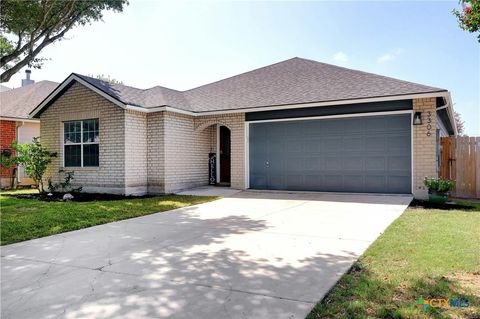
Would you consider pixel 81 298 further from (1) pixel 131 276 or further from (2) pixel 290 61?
(2) pixel 290 61

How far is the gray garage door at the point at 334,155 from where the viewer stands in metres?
10.8

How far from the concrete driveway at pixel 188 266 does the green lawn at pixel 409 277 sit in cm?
21

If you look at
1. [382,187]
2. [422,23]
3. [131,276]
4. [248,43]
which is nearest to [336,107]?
[382,187]

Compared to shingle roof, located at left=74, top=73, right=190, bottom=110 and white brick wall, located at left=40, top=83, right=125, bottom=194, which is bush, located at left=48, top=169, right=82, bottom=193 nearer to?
white brick wall, located at left=40, top=83, right=125, bottom=194

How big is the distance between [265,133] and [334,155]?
109 inches

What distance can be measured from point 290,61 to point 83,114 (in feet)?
31.5

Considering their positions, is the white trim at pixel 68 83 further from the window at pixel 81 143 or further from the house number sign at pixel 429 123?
the house number sign at pixel 429 123

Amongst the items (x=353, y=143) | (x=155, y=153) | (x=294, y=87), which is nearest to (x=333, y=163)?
(x=353, y=143)

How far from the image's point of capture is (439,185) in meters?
9.29

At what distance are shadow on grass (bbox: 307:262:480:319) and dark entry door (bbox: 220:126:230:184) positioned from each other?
1171cm

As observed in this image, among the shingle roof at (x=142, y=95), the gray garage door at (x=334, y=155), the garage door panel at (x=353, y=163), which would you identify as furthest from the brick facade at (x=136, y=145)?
the garage door panel at (x=353, y=163)

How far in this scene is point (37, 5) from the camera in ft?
38.9

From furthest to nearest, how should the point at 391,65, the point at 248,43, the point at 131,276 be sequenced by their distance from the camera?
the point at 391,65, the point at 248,43, the point at 131,276

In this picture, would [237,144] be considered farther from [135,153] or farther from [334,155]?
[135,153]
